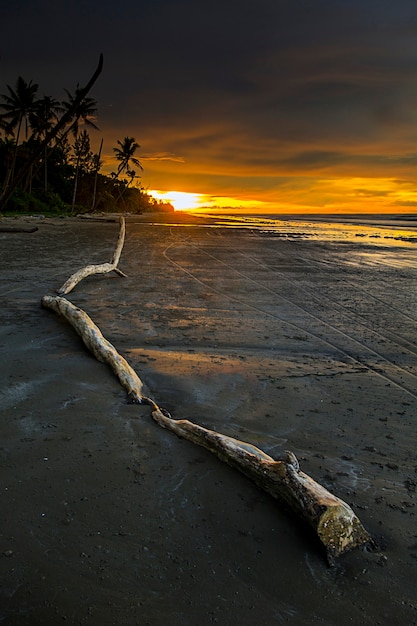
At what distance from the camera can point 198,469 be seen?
8.85 feet

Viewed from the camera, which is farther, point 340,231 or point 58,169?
point 58,169

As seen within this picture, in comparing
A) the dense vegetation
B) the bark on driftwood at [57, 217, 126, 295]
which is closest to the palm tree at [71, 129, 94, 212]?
the dense vegetation

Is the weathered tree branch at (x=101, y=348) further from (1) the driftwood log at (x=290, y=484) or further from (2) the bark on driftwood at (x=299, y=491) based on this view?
(2) the bark on driftwood at (x=299, y=491)

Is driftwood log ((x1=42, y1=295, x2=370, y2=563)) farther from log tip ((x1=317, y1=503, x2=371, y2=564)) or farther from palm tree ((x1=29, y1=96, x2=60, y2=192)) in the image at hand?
palm tree ((x1=29, y1=96, x2=60, y2=192))

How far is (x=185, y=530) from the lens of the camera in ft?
7.23

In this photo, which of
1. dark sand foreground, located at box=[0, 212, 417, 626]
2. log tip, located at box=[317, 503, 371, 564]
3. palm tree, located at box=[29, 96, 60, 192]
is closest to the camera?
dark sand foreground, located at box=[0, 212, 417, 626]

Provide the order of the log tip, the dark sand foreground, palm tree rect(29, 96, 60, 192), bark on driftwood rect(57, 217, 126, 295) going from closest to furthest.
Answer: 1. the dark sand foreground
2. the log tip
3. bark on driftwood rect(57, 217, 126, 295)
4. palm tree rect(29, 96, 60, 192)

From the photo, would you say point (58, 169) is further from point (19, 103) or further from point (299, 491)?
point (299, 491)

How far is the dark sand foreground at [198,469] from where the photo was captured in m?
1.84

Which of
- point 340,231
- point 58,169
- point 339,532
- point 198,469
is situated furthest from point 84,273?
point 58,169

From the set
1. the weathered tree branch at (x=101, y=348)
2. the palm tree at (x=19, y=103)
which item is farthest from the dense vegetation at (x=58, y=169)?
the weathered tree branch at (x=101, y=348)

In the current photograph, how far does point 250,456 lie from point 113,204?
5937cm

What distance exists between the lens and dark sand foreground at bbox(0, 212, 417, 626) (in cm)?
184

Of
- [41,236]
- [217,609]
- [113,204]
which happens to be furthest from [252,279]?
[113,204]
